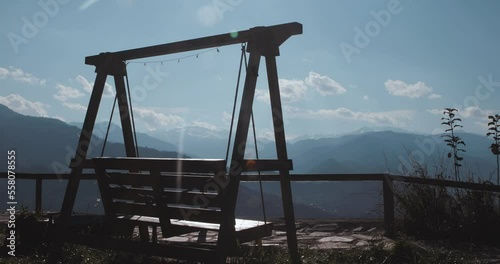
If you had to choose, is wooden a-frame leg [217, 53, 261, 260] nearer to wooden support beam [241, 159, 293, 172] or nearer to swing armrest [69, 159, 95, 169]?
wooden support beam [241, 159, 293, 172]

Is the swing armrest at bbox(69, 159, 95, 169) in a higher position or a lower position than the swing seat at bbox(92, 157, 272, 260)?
higher

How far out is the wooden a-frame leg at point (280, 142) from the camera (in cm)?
488

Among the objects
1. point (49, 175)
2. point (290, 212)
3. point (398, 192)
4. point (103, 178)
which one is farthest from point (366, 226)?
point (49, 175)

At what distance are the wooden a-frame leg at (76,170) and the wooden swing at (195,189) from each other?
12 mm

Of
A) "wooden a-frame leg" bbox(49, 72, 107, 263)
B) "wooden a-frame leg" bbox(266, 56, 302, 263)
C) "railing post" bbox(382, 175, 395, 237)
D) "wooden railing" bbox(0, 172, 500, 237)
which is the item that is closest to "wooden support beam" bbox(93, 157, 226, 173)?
"wooden a-frame leg" bbox(49, 72, 107, 263)

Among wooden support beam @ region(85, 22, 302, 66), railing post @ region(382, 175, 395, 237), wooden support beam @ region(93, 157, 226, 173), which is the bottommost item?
railing post @ region(382, 175, 395, 237)

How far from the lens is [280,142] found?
16.1ft

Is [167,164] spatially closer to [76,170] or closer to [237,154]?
[237,154]

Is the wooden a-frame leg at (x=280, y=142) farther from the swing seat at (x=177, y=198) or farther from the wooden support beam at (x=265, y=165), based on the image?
the swing seat at (x=177, y=198)

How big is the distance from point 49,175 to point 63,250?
3.67m

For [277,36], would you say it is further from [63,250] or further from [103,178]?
[63,250]

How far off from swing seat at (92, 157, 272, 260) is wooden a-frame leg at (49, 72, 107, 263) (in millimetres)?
549

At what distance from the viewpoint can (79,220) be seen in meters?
6.10

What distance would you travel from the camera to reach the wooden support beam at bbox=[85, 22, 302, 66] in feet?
15.4
